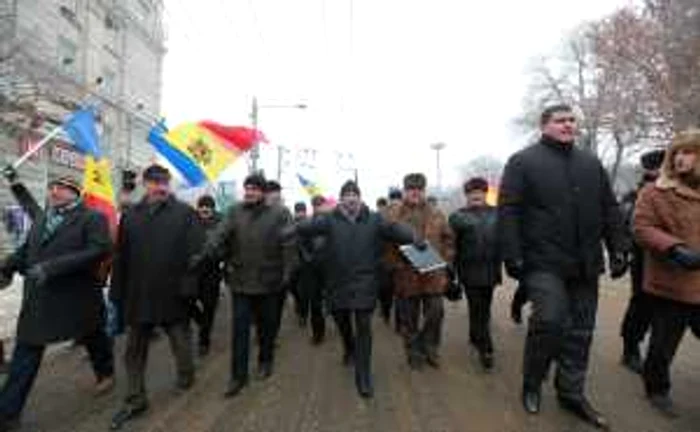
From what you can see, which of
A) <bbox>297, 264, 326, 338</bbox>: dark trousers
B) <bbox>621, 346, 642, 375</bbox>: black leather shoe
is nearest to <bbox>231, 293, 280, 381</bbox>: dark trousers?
<bbox>297, 264, 326, 338</bbox>: dark trousers

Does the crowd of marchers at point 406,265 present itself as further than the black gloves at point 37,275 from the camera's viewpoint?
No

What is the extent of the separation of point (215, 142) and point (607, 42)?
71.7 feet

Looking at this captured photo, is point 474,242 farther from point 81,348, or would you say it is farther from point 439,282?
point 81,348

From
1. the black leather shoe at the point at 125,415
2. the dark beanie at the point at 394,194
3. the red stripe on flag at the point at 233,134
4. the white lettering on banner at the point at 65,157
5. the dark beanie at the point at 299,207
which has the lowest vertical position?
the black leather shoe at the point at 125,415

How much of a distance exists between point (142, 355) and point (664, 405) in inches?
156

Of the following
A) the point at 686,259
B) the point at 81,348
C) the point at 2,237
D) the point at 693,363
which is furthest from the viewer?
the point at 2,237

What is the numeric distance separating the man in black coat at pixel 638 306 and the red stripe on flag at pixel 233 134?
6384 millimetres

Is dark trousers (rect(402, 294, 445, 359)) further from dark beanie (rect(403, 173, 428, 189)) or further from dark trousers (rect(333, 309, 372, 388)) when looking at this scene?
dark trousers (rect(333, 309, 372, 388))

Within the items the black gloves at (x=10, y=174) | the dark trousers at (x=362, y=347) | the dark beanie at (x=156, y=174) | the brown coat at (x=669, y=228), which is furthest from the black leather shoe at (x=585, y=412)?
the black gloves at (x=10, y=174)

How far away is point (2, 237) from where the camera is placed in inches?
1099

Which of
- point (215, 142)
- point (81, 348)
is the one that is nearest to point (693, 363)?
point (81, 348)

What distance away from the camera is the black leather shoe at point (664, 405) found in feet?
25.5

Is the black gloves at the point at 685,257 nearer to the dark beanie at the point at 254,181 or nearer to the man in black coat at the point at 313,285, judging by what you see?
the dark beanie at the point at 254,181

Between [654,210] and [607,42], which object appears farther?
[607,42]
